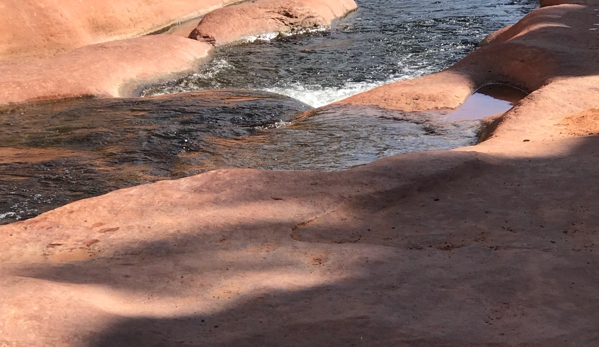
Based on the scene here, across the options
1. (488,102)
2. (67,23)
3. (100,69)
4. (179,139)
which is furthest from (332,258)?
(67,23)

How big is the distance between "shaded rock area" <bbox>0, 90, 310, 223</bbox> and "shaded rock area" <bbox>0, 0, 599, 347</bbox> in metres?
1.79

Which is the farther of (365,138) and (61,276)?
(365,138)

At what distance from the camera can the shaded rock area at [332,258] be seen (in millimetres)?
3342

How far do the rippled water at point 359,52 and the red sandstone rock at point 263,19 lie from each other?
0.33 m

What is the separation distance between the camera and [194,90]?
11.2 m

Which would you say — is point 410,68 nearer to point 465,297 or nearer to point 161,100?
point 161,100

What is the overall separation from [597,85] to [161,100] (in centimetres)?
523

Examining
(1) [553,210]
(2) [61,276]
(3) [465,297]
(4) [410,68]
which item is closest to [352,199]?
(1) [553,210]

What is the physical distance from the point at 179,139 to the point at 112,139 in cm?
73

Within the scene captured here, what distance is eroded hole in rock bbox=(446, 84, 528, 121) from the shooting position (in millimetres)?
9203

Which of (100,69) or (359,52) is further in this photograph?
(359,52)

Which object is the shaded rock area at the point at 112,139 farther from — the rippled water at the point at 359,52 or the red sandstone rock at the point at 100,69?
the rippled water at the point at 359,52

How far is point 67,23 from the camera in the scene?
1284 cm

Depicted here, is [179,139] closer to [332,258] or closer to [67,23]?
[332,258]
